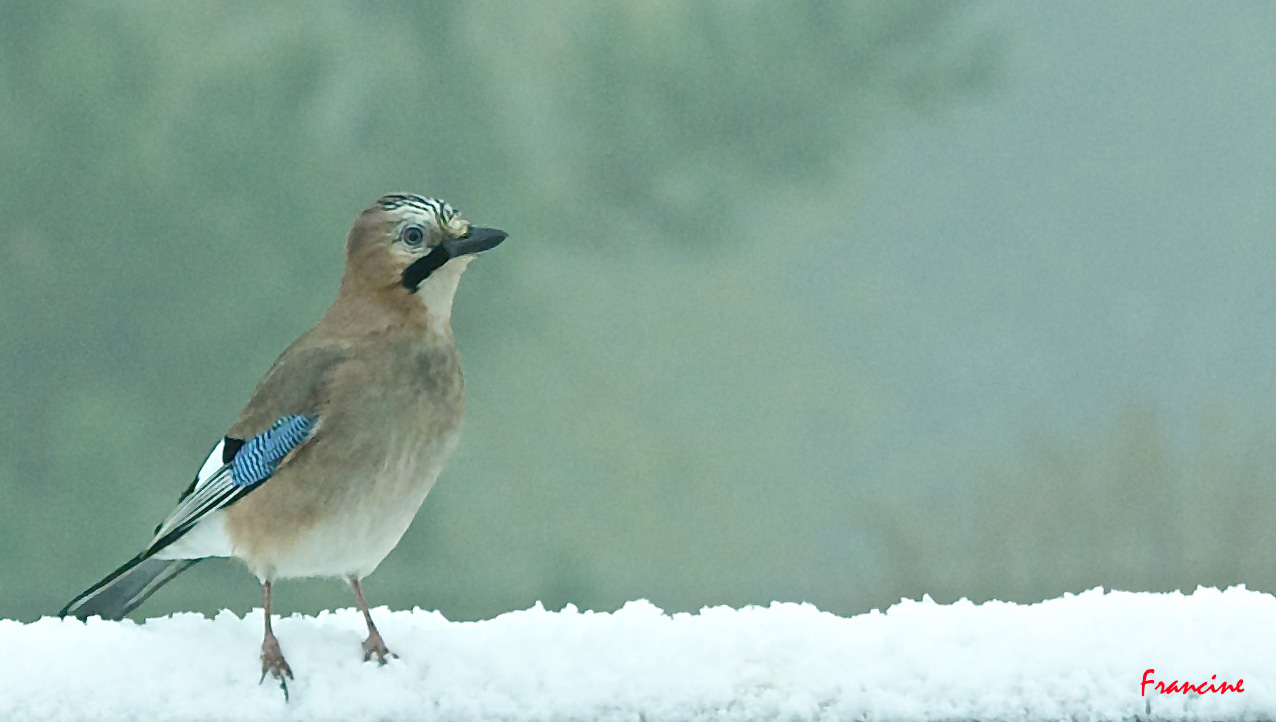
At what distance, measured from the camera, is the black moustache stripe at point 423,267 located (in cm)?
149

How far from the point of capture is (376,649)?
3.95 feet

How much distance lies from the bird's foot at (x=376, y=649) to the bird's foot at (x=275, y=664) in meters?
0.05

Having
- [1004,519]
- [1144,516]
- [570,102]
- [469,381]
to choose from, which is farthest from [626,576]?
[1144,516]

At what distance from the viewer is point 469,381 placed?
6965 mm

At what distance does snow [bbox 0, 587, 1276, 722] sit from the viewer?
1079mm

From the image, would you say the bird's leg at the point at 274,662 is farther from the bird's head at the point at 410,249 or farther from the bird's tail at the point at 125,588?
the bird's head at the point at 410,249

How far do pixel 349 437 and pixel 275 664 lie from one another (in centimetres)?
32

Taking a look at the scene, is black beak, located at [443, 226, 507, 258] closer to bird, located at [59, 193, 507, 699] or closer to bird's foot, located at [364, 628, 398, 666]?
bird, located at [59, 193, 507, 699]

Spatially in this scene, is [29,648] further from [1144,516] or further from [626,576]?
[626,576]

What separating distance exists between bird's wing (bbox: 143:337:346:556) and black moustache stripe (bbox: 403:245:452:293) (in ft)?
0.28

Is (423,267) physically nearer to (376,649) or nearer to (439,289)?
(439,289)

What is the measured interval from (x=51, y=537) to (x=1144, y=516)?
9.97ft
